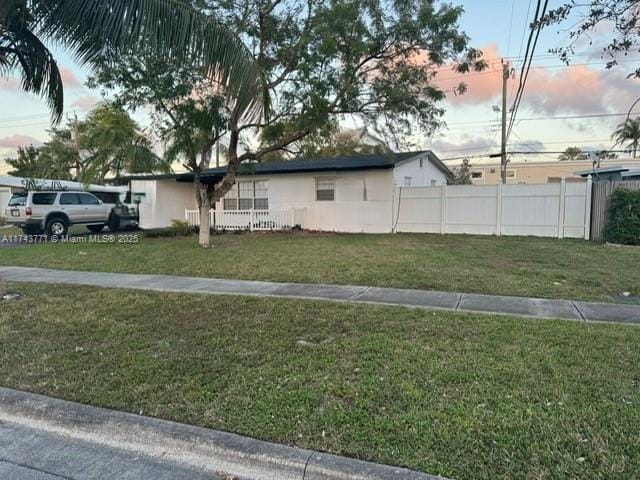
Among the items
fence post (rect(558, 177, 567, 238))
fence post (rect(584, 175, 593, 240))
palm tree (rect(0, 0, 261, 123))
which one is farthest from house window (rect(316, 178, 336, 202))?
palm tree (rect(0, 0, 261, 123))

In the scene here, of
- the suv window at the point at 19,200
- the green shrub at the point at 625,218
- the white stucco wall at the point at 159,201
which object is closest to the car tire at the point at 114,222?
the white stucco wall at the point at 159,201

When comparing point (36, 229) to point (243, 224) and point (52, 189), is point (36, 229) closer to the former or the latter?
point (52, 189)

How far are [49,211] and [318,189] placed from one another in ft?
35.8

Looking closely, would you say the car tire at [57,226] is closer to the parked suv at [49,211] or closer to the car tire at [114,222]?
the parked suv at [49,211]

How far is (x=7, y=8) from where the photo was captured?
548 centimetres

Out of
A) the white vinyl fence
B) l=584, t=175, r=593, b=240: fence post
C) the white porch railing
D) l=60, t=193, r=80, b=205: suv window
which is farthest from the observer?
the white porch railing

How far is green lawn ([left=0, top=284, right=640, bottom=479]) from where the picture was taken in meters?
2.96

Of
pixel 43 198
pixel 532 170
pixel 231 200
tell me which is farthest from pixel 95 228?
pixel 532 170

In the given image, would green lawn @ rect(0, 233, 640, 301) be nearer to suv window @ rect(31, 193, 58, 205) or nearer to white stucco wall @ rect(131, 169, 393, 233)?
white stucco wall @ rect(131, 169, 393, 233)

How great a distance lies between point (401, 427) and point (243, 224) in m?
17.4

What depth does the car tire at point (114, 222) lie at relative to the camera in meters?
21.5

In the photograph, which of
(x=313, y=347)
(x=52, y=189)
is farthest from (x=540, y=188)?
(x=52, y=189)

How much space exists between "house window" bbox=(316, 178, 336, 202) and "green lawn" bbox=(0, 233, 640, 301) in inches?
147

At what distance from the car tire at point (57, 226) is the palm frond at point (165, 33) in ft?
45.8
